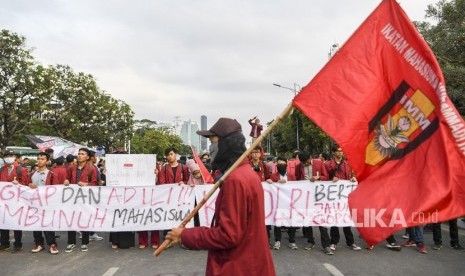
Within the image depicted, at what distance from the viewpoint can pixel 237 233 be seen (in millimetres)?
2506

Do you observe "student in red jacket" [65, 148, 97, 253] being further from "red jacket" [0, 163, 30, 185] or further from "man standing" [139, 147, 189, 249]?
"man standing" [139, 147, 189, 249]

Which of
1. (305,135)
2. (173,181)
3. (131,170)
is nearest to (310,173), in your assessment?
(173,181)

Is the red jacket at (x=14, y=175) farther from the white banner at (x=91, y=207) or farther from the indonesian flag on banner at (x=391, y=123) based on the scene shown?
the indonesian flag on banner at (x=391, y=123)

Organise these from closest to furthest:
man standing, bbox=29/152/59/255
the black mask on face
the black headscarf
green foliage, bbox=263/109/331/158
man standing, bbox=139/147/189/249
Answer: the black headscarf < man standing, bbox=29/152/59/255 < man standing, bbox=139/147/189/249 < the black mask on face < green foliage, bbox=263/109/331/158

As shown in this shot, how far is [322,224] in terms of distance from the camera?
25.3 ft

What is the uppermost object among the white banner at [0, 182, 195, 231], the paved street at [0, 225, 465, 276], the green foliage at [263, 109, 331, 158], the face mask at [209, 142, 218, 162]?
the green foliage at [263, 109, 331, 158]

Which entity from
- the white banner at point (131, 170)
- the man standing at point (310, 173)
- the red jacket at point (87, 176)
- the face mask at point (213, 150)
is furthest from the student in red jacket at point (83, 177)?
the face mask at point (213, 150)

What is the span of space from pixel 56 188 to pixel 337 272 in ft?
17.5

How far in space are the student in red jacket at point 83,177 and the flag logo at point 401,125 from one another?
6351mm

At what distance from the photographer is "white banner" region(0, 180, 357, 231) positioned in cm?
787

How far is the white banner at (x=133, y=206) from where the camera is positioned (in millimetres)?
7871

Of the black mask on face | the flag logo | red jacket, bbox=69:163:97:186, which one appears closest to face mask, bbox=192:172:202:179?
the black mask on face

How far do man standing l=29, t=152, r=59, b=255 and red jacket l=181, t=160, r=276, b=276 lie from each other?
20.0 feet

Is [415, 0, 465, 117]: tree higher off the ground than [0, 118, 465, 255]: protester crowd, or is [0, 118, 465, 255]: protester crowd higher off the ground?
[415, 0, 465, 117]: tree
